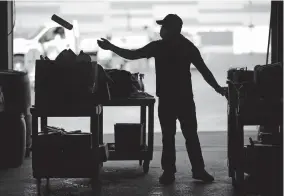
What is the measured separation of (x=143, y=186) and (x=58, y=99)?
1035 millimetres

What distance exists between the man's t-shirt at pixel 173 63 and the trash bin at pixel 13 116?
5.42 ft

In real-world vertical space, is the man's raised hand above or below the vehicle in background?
below

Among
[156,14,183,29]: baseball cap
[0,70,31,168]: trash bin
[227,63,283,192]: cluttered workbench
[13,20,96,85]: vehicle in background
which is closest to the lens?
[227,63,283,192]: cluttered workbench

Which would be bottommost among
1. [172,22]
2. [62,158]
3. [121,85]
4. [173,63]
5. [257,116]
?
[62,158]

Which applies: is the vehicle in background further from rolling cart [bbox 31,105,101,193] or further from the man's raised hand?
rolling cart [bbox 31,105,101,193]

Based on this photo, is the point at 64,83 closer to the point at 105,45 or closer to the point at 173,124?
the point at 105,45

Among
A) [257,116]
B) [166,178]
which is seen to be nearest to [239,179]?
[257,116]

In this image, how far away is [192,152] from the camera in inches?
192

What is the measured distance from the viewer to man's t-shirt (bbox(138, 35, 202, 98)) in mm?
4754

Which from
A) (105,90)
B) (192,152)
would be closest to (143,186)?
(192,152)

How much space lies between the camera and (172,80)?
4.78 metres

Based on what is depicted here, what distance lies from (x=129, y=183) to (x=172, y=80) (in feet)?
3.20

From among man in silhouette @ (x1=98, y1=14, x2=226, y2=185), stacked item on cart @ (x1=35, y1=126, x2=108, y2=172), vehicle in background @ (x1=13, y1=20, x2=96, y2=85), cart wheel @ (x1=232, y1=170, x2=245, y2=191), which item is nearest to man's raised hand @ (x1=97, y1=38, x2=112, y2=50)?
man in silhouette @ (x1=98, y1=14, x2=226, y2=185)

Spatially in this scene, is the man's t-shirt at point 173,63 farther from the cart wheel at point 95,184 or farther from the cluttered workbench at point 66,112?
the cart wheel at point 95,184
